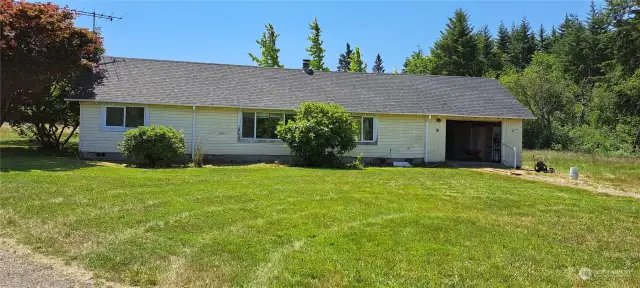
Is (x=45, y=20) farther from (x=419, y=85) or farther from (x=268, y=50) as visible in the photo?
(x=268, y=50)

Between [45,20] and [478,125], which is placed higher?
[45,20]

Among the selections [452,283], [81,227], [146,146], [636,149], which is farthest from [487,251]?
[636,149]

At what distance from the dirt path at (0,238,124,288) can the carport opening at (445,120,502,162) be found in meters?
20.6

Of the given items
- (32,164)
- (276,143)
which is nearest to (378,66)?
(276,143)

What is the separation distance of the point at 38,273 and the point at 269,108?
14127mm

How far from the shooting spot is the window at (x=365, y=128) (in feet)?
65.2

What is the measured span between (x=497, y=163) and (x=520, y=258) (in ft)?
57.6

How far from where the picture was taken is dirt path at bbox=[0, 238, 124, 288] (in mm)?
4477

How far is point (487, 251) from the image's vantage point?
5.71m

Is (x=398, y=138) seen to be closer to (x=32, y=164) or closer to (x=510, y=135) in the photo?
(x=510, y=135)

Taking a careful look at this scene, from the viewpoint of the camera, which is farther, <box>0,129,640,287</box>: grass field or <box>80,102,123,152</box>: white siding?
<box>80,102,123,152</box>: white siding

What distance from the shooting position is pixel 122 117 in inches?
694

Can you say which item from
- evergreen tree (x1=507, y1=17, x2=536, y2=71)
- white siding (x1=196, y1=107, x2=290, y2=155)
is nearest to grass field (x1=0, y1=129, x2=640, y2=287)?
white siding (x1=196, y1=107, x2=290, y2=155)

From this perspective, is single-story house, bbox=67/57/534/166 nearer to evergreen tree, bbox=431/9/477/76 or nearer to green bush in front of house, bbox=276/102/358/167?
green bush in front of house, bbox=276/102/358/167
